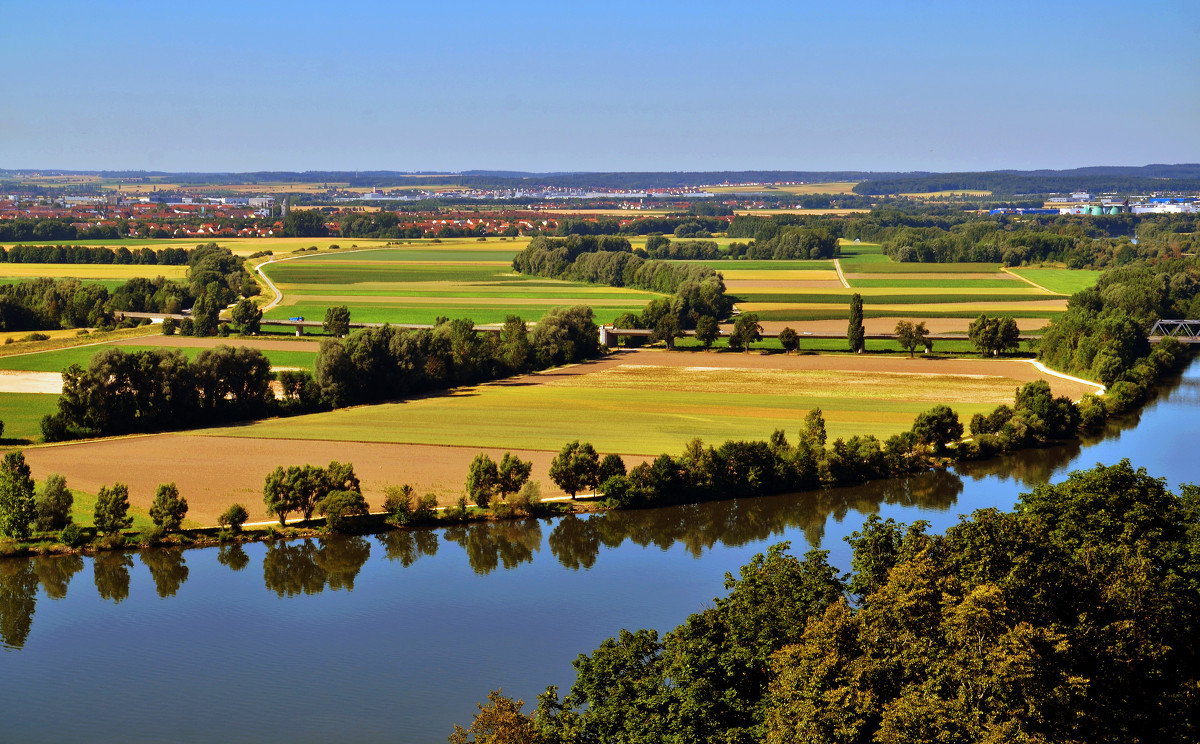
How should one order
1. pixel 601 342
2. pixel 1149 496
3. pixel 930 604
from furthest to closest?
pixel 601 342 → pixel 1149 496 → pixel 930 604

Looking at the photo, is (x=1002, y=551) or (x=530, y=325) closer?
(x=1002, y=551)

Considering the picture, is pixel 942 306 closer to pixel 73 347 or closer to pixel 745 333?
pixel 745 333

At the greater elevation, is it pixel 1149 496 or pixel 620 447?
pixel 1149 496

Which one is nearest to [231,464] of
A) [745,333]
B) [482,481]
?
[482,481]

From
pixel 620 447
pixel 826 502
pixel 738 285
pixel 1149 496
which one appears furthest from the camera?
pixel 738 285

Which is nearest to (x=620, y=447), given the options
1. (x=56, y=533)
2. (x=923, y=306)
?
(x=56, y=533)

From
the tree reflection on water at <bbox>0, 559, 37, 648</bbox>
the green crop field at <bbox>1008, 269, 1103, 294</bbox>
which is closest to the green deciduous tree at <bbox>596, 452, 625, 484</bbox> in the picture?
the tree reflection on water at <bbox>0, 559, 37, 648</bbox>

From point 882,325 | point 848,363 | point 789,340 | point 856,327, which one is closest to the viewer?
point 848,363

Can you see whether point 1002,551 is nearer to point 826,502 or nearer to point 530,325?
point 826,502
